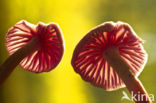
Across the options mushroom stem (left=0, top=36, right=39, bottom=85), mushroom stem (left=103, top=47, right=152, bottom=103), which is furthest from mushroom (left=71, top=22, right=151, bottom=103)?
mushroom stem (left=0, top=36, right=39, bottom=85)

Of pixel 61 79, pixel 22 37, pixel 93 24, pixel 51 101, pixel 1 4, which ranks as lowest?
pixel 51 101

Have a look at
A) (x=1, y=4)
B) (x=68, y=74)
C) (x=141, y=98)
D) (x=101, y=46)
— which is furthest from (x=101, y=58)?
(x=1, y=4)

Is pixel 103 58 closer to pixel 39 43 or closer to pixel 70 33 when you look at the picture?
pixel 39 43

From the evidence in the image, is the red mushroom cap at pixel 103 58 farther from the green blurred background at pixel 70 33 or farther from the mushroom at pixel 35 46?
the green blurred background at pixel 70 33

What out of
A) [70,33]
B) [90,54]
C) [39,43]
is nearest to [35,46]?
[39,43]

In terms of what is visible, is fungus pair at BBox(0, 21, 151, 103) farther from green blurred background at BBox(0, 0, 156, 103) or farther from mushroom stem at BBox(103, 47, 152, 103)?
green blurred background at BBox(0, 0, 156, 103)

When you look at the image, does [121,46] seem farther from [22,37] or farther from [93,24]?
[93,24]
